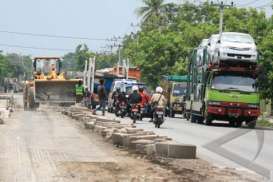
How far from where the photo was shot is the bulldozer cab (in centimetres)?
5536

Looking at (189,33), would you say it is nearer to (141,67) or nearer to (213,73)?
(141,67)

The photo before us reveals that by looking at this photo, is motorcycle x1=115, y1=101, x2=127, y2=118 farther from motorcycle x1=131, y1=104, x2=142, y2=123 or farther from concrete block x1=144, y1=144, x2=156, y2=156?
concrete block x1=144, y1=144, x2=156, y2=156

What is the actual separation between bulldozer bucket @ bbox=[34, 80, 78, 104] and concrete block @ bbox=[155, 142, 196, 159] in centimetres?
3435

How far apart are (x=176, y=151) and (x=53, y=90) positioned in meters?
35.2

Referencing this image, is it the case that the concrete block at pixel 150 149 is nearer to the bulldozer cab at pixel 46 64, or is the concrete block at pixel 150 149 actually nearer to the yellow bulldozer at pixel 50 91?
the yellow bulldozer at pixel 50 91

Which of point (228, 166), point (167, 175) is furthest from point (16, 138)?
point (167, 175)

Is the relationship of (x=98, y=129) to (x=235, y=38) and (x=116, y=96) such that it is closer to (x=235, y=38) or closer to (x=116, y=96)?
(x=235, y=38)

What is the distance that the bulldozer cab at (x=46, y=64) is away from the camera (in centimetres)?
5536

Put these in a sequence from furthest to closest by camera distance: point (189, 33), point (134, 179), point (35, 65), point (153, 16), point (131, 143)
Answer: point (153, 16) → point (189, 33) → point (35, 65) → point (131, 143) → point (134, 179)

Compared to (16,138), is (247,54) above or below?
above

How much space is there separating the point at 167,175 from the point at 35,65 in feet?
141

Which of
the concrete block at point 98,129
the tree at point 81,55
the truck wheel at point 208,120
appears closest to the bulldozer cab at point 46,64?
the truck wheel at point 208,120

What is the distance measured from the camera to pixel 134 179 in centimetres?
1319

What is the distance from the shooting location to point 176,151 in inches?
689
